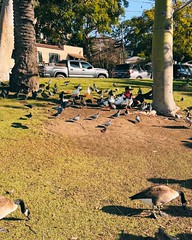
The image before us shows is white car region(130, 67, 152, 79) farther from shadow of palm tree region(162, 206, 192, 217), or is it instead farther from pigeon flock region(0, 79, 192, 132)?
shadow of palm tree region(162, 206, 192, 217)

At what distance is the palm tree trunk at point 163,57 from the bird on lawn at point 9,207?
6183 mm

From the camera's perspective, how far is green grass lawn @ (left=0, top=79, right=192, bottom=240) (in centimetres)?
468

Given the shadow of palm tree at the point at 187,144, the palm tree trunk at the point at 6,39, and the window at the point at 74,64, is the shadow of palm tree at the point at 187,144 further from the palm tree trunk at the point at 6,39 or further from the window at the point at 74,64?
the window at the point at 74,64

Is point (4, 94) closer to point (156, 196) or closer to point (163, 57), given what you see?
point (163, 57)

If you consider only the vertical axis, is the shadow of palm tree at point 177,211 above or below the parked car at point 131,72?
below

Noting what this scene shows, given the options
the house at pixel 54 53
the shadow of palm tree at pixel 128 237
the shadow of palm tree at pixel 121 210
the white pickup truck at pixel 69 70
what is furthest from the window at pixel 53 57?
the shadow of palm tree at pixel 128 237

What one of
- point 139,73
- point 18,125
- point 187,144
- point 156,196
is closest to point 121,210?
point 156,196

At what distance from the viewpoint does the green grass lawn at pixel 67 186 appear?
4.68 metres

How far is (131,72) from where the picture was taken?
30.8 m

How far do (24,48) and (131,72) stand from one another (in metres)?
20.4

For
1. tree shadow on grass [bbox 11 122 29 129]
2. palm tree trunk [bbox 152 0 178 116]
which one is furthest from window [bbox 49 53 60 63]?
tree shadow on grass [bbox 11 122 29 129]

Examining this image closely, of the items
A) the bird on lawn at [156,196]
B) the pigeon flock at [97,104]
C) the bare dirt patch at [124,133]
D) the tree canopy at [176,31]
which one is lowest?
the bird on lawn at [156,196]

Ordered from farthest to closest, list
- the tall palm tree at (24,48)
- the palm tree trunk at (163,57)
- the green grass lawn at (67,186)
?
the tall palm tree at (24,48), the palm tree trunk at (163,57), the green grass lawn at (67,186)

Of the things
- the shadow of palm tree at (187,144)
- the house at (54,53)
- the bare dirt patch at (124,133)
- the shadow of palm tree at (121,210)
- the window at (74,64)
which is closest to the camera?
the shadow of palm tree at (121,210)
